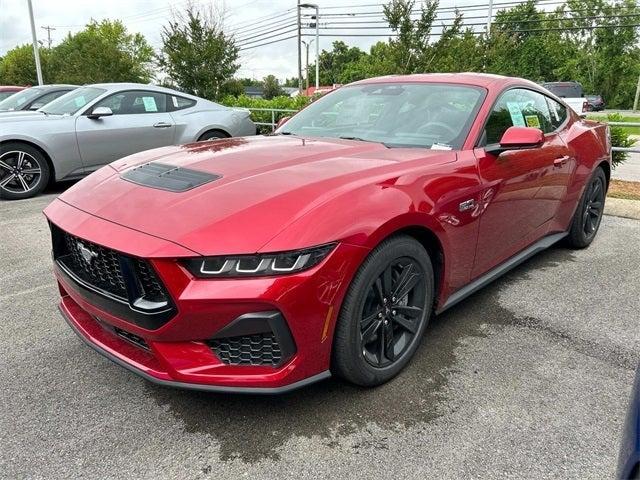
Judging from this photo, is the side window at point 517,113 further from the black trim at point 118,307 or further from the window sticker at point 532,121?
the black trim at point 118,307

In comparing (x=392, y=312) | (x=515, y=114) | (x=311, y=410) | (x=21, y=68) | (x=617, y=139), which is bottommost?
(x=311, y=410)

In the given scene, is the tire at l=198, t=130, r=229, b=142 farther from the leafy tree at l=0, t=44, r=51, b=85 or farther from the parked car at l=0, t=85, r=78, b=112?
the leafy tree at l=0, t=44, r=51, b=85

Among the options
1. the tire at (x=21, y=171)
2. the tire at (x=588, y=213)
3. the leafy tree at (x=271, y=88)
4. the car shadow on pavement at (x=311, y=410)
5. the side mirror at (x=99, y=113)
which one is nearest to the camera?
the car shadow on pavement at (x=311, y=410)

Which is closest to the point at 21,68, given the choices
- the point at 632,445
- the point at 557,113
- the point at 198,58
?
the point at 198,58

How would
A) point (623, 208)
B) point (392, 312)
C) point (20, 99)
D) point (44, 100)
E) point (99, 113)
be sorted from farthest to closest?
point (20, 99), point (44, 100), point (99, 113), point (623, 208), point (392, 312)

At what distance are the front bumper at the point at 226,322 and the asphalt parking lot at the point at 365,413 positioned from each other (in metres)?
0.29

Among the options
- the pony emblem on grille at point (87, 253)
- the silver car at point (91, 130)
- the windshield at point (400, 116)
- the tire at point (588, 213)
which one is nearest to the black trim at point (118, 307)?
the pony emblem on grille at point (87, 253)

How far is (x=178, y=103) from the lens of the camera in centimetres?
780

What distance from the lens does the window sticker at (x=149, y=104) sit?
746 cm

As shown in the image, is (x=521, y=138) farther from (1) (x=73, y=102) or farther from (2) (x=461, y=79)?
(1) (x=73, y=102)

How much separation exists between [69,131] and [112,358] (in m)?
5.41

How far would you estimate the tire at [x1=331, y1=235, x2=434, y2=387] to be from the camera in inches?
84.8

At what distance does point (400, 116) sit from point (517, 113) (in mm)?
898

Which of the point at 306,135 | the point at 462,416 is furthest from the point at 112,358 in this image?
the point at 306,135
